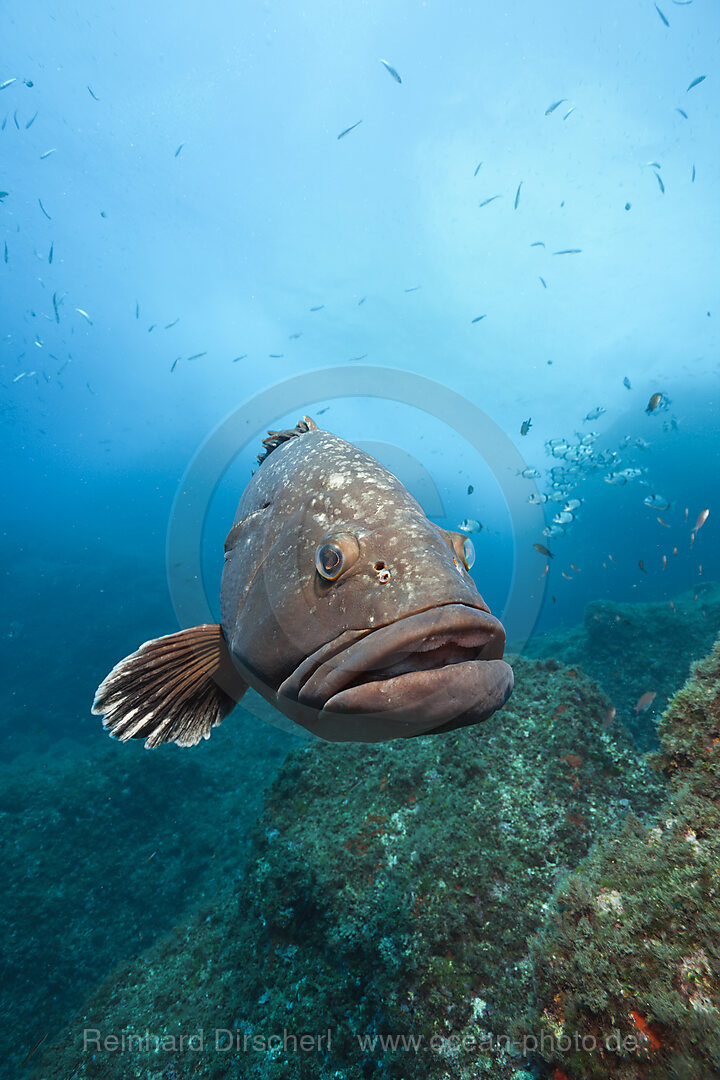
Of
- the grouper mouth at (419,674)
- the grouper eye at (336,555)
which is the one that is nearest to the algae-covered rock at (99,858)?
the grouper mouth at (419,674)

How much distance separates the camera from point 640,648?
15242mm

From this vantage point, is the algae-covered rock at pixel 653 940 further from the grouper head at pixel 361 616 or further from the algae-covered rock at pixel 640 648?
the algae-covered rock at pixel 640 648

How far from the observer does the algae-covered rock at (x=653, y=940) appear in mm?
1548

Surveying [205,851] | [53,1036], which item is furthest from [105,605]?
[53,1036]

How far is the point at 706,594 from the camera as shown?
65.9 feet

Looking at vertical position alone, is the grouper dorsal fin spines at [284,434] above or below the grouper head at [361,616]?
above

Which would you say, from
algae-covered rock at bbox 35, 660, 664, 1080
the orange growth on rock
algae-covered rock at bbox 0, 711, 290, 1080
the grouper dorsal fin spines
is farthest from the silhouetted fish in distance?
algae-covered rock at bbox 0, 711, 290, 1080

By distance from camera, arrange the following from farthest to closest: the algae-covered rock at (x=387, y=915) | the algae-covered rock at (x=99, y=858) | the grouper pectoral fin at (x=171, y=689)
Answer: the algae-covered rock at (x=99, y=858)
the algae-covered rock at (x=387, y=915)
the grouper pectoral fin at (x=171, y=689)

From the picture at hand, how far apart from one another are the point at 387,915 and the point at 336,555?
3.86m

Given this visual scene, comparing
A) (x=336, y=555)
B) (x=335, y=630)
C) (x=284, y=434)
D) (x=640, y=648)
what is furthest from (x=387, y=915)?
(x=640, y=648)

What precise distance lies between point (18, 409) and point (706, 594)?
124 m

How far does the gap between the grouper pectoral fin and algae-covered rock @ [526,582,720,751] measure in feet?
41.8

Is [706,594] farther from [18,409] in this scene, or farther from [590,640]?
[18,409]

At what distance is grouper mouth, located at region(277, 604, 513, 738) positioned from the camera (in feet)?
5.75
